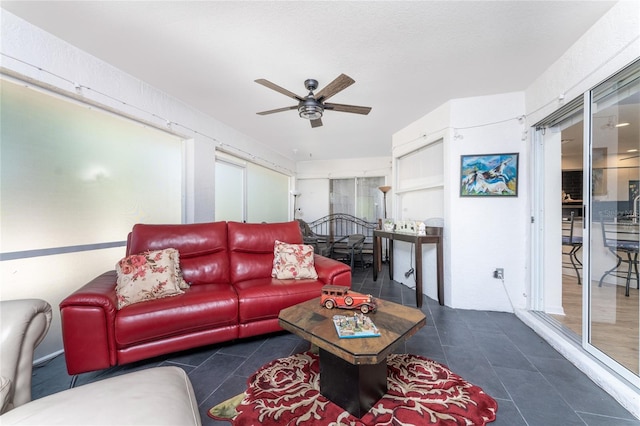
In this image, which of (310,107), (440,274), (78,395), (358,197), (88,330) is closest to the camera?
(78,395)

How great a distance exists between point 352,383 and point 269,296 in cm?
99

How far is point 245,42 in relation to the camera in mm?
1983

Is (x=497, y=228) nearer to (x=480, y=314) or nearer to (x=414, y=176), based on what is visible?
(x=480, y=314)

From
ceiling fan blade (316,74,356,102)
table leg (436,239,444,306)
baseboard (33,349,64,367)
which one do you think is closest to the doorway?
table leg (436,239,444,306)

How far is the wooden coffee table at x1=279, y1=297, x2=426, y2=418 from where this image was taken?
1252 millimetres

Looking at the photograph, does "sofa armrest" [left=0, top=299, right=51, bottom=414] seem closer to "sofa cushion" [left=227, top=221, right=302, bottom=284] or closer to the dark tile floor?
the dark tile floor

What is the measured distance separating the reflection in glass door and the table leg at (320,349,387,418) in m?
1.62

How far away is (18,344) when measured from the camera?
3.19 ft

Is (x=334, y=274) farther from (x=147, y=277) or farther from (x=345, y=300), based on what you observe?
(x=147, y=277)

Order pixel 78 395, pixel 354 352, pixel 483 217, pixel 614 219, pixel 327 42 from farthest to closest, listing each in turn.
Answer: pixel 483 217
pixel 327 42
pixel 614 219
pixel 354 352
pixel 78 395

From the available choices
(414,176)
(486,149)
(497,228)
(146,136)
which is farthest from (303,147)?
(497,228)

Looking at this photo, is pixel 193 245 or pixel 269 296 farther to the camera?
pixel 193 245

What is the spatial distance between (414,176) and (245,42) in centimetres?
284

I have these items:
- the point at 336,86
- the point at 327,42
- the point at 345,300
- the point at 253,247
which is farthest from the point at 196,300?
the point at 327,42
